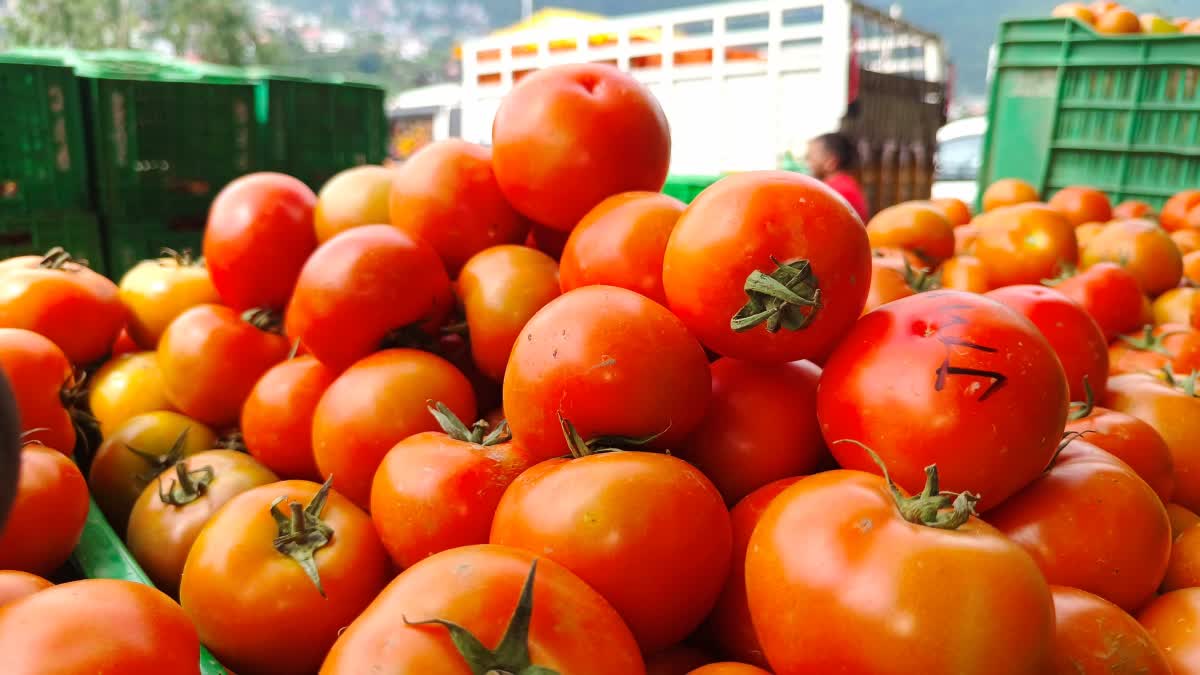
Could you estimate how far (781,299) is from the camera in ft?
3.36

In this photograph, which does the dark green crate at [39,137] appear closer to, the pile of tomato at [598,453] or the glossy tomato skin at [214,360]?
the pile of tomato at [598,453]

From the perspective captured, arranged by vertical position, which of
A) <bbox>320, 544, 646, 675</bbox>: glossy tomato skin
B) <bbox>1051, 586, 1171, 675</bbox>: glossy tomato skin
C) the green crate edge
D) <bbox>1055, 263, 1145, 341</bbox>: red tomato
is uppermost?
→ <bbox>1055, 263, 1145, 341</bbox>: red tomato

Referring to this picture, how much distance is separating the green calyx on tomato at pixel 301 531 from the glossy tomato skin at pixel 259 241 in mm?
812

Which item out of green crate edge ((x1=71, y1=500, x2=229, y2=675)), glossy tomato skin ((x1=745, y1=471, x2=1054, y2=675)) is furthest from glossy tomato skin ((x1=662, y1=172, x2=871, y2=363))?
green crate edge ((x1=71, y1=500, x2=229, y2=675))

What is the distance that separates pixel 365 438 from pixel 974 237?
2.18 m

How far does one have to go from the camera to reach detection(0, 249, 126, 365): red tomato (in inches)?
72.3

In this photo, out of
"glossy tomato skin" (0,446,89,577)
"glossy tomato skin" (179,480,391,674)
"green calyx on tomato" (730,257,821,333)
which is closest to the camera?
"green calyx on tomato" (730,257,821,333)

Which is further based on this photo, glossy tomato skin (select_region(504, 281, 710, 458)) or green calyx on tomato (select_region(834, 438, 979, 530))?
glossy tomato skin (select_region(504, 281, 710, 458))

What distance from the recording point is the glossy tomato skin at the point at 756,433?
1155mm

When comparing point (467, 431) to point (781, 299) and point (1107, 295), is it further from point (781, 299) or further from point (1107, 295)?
point (1107, 295)

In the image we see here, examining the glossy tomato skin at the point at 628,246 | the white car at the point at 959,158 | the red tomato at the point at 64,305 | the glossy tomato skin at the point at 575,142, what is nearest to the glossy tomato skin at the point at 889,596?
the glossy tomato skin at the point at 628,246

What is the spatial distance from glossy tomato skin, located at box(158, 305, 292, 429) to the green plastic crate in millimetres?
4028

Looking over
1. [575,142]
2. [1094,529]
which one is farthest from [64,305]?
[1094,529]

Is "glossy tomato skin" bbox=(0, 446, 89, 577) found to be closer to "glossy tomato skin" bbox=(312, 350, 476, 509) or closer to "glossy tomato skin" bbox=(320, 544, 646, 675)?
"glossy tomato skin" bbox=(312, 350, 476, 509)
